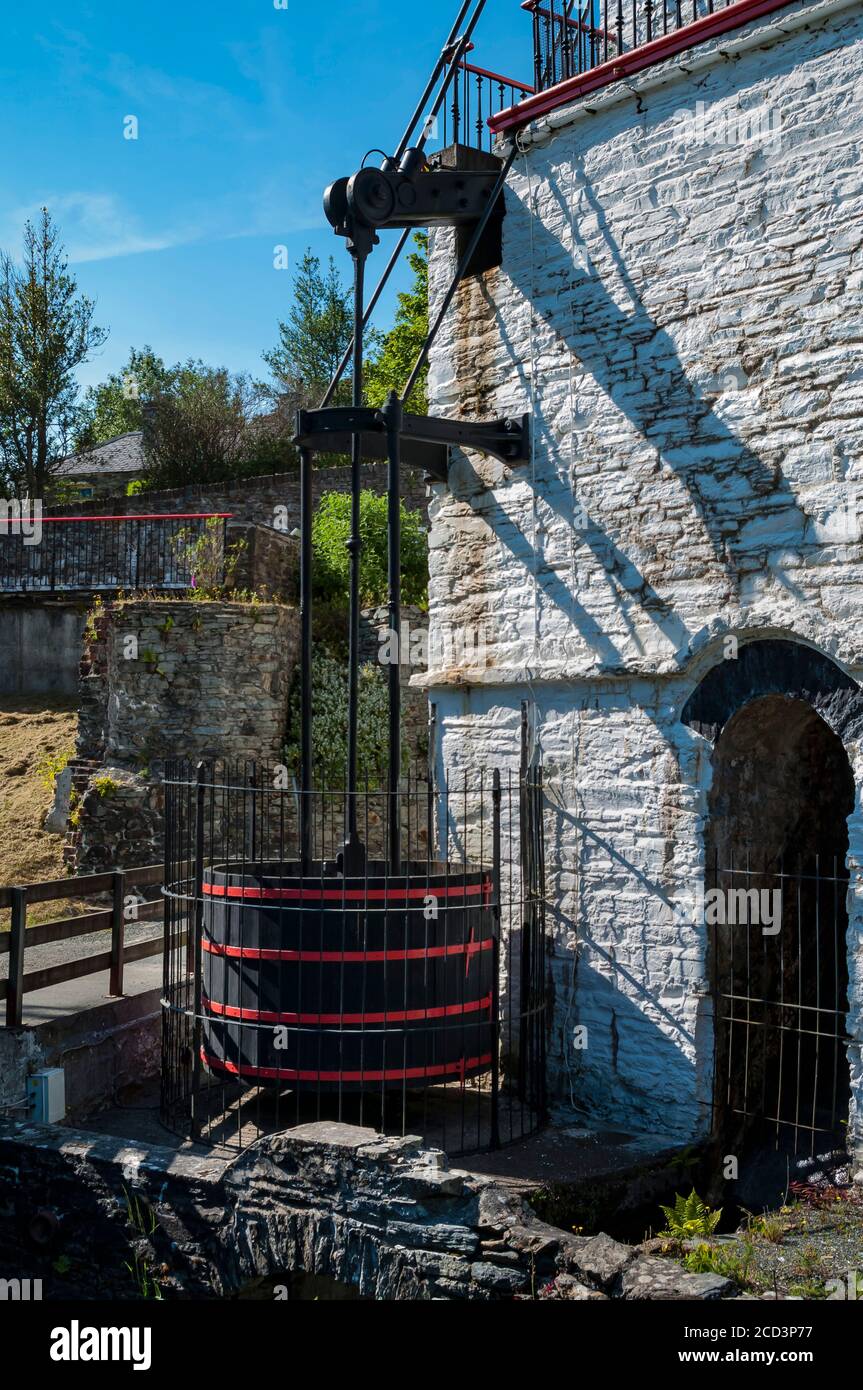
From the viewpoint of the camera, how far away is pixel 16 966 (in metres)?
7.52

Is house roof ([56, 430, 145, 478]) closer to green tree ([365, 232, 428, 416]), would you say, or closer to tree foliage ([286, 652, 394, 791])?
green tree ([365, 232, 428, 416])

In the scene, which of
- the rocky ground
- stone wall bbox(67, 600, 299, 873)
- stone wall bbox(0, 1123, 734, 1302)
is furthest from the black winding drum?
stone wall bbox(67, 600, 299, 873)

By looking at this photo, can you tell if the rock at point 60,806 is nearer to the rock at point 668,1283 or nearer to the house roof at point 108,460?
the rock at point 668,1283

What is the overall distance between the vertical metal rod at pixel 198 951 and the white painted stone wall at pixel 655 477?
2.22 metres

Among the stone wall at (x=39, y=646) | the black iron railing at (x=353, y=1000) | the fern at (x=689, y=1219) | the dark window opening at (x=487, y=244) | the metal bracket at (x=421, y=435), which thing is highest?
the dark window opening at (x=487, y=244)

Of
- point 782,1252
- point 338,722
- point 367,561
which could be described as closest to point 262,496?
point 367,561

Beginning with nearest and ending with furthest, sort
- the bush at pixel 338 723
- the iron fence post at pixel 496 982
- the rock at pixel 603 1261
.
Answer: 1. the rock at pixel 603 1261
2. the iron fence post at pixel 496 982
3. the bush at pixel 338 723

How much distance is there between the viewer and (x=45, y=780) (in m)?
16.1

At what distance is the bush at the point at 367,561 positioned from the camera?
16.4 metres

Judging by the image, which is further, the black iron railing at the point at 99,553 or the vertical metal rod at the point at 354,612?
the black iron railing at the point at 99,553

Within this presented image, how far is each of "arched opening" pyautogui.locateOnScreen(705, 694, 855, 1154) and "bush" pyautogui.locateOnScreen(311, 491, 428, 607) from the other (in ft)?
28.8

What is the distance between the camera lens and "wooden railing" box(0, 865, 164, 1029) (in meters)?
7.54

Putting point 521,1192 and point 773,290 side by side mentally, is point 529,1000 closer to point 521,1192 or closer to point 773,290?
point 521,1192

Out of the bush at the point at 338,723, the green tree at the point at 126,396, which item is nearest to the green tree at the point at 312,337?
the green tree at the point at 126,396
